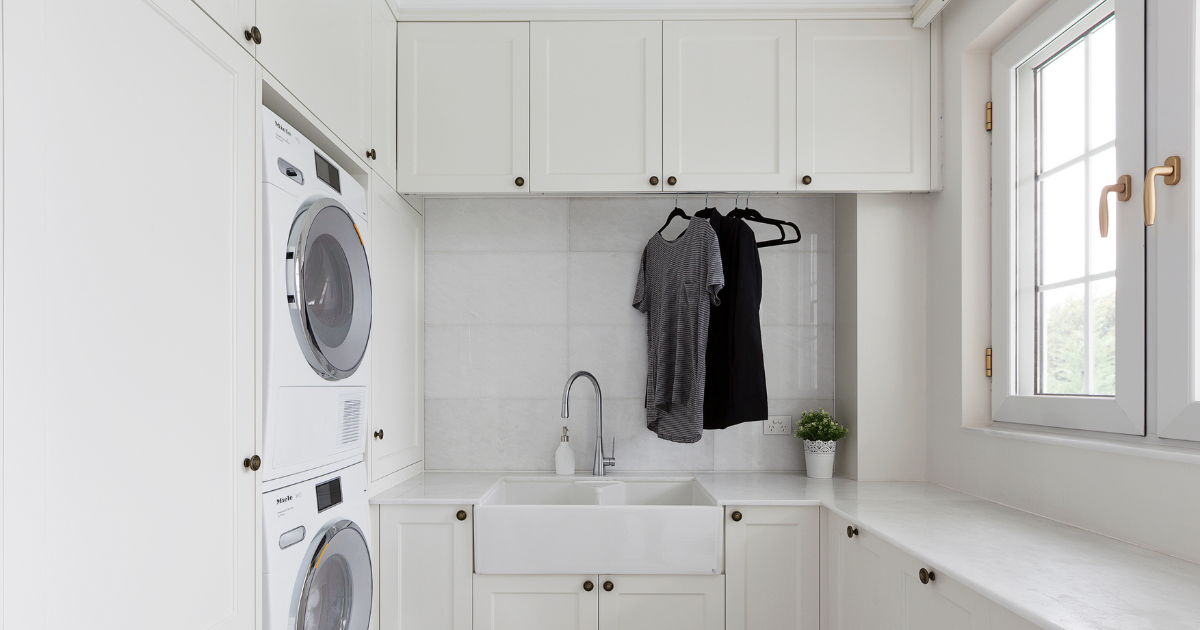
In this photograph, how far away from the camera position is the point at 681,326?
2594 millimetres

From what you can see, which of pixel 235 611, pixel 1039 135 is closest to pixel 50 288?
pixel 235 611

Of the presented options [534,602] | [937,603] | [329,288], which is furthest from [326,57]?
[937,603]

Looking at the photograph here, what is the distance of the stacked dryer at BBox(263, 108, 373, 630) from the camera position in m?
1.50

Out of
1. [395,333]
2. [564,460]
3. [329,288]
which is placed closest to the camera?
[329,288]

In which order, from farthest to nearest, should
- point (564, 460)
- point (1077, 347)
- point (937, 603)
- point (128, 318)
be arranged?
point (564, 460)
point (1077, 347)
point (937, 603)
point (128, 318)

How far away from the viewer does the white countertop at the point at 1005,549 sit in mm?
1188

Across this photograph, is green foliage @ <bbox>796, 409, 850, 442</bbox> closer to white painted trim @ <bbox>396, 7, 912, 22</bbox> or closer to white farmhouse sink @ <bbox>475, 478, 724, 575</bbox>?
white farmhouse sink @ <bbox>475, 478, 724, 575</bbox>

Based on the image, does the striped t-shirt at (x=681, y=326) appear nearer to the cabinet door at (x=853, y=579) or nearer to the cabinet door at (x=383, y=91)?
the cabinet door at (x=853, y=579)

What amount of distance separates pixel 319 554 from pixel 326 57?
129 cm

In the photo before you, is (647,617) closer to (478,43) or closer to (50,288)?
(50,288)

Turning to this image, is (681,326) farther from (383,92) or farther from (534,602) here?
(383,92)

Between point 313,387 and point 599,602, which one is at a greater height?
point 313,387

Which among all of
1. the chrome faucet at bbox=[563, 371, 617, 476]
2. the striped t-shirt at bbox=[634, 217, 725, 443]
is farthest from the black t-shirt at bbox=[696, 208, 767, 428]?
the chrome faucet at bbox=[563, 371, 617, 476]

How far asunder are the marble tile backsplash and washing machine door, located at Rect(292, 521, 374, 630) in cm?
84
